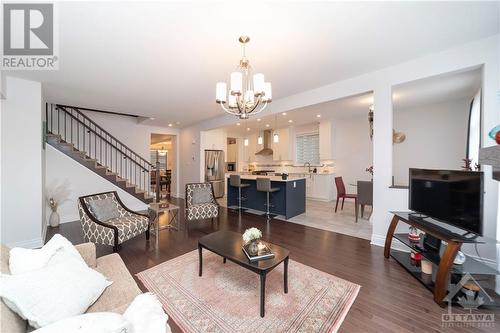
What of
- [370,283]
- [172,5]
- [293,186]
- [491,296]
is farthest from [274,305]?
[293,186]

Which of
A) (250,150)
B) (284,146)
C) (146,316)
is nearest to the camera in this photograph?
(146,316)

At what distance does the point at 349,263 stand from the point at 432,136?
4.84 m

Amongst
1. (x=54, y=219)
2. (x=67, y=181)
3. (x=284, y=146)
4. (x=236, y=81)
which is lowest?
(x=54, y=219)

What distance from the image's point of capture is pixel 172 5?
74.9 inches

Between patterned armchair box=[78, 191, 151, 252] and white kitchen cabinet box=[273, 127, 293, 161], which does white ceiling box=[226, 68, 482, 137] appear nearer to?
white kitchen cabinet box=[273, 127, 293, 161]

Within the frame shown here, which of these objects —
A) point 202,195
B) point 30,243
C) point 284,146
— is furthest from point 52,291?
point 284,146

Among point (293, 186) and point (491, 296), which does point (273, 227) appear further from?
point (491, 296)

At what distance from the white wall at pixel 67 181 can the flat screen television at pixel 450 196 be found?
6.90 metres

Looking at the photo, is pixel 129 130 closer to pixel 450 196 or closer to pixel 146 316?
pixel 146 316

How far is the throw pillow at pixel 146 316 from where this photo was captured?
1020 mm

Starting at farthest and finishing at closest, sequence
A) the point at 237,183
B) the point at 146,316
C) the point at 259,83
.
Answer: the point at 237,183, the point at 259,83, the point at 146,316

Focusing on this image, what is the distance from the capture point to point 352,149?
6871 mm

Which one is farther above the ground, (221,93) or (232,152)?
(221,93)

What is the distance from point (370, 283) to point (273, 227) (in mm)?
2190
